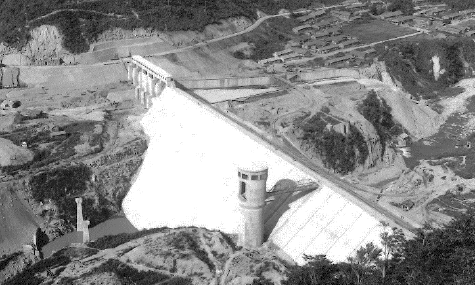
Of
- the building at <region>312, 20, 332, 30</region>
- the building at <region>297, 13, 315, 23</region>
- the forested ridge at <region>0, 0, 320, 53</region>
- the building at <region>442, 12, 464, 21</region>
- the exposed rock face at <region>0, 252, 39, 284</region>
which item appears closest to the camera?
the exposed rock face at <region>0, 252, 39, 284</region>

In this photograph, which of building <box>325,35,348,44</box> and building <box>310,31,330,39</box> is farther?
building <box>310,31,330,39</box>

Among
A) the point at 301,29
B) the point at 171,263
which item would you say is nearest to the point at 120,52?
the point at 301,29

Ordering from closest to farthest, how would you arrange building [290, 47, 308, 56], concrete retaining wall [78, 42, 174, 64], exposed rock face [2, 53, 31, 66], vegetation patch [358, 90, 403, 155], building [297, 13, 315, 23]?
vegetation patch [358, 90, 403, 155]
exposed rock face [2, 53, 31, 66]
concrete retaining wall [78, 42, 174, 64]
building [290, 47, 308, 56]
building [297, 13, 315, 23]

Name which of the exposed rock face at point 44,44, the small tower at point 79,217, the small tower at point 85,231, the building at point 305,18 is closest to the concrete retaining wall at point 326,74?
the building at point 305,18

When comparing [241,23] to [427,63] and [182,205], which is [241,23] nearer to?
[427,63]

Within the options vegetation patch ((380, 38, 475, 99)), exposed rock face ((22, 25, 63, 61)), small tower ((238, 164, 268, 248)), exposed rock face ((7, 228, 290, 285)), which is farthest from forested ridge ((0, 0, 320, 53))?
small tower ((238, 164, 268, 248))

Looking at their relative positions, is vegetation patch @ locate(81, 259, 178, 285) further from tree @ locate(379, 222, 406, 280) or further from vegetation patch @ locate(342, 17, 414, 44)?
vegetation patch @ locate(342, 17, 414, 44)

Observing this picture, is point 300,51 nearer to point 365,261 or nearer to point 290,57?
point 290,57
